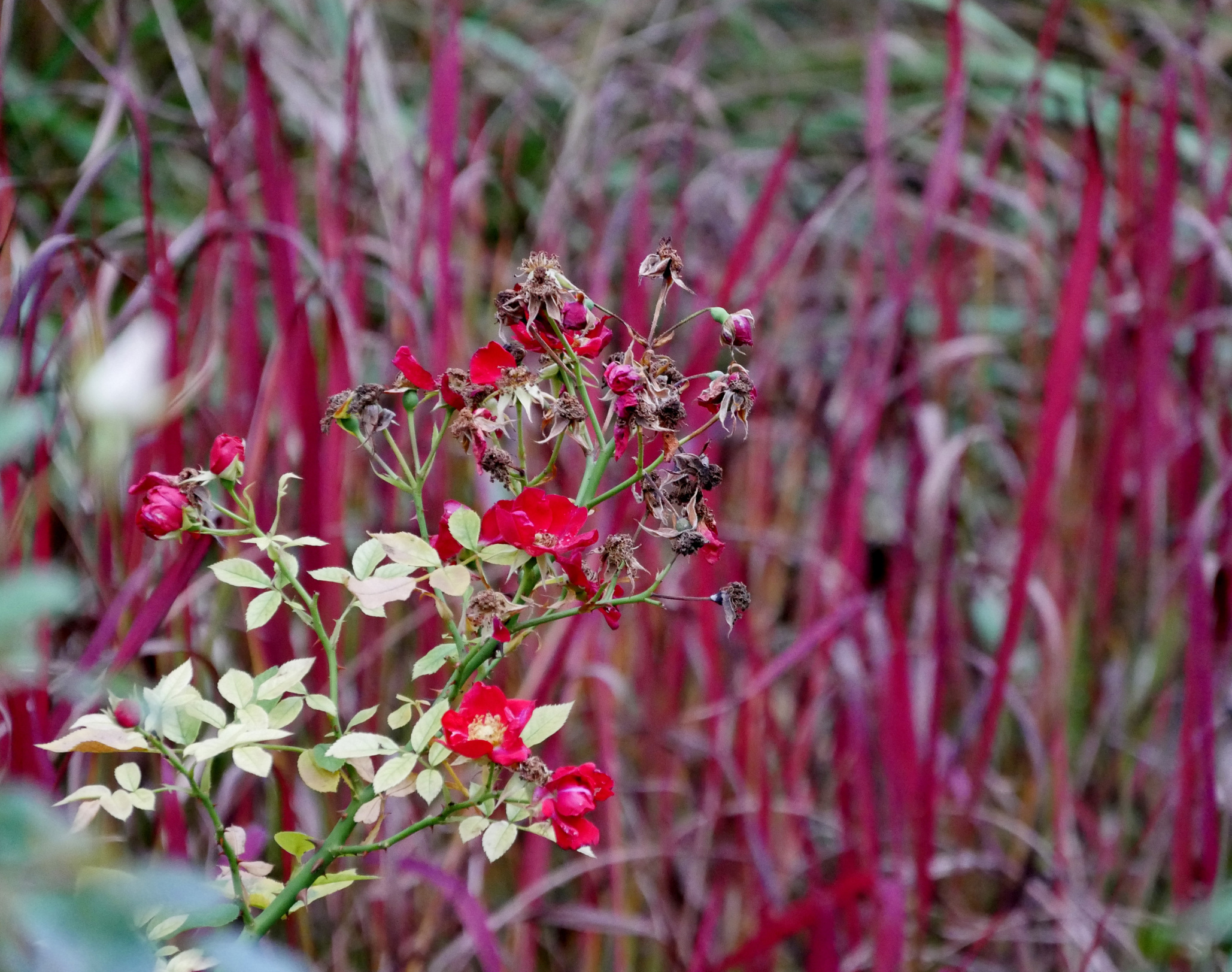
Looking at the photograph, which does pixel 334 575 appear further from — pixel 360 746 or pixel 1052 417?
pixel 1052 417

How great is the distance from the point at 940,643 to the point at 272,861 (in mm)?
488

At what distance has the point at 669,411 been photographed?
14.2 inches

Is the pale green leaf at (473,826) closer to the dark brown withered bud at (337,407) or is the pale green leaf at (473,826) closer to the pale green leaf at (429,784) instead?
the pale green leaf at (429,784)

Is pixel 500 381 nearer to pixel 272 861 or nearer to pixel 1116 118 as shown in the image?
pixel 272 861

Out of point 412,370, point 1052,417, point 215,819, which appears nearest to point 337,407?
point 412,370

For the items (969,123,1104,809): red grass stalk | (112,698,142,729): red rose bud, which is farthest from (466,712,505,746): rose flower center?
(969,123,1104,809): red grass stalk

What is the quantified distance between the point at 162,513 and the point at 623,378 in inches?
5.8

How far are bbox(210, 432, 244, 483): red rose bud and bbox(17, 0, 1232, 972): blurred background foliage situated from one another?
143mm

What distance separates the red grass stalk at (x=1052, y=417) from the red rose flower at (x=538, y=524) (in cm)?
52

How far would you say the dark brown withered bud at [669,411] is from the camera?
0.36m

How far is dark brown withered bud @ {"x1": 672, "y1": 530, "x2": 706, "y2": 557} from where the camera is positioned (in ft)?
1.19

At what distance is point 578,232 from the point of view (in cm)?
149

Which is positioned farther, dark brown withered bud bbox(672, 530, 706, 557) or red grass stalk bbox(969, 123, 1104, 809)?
red grass stalk bbox(969, 123, 1104, 809)

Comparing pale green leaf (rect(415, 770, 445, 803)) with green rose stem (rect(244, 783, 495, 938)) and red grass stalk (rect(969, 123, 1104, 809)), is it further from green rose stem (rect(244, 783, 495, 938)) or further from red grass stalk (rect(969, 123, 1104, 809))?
red grass stalk (rect(969, 123, 1104, 809))
